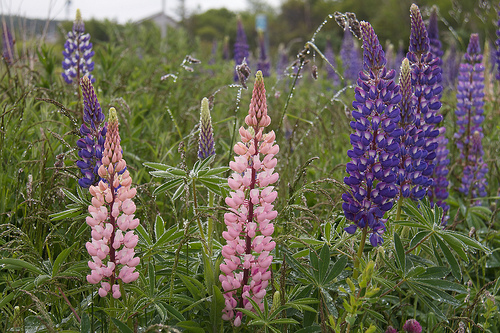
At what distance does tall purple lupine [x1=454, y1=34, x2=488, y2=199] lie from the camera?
3.17m

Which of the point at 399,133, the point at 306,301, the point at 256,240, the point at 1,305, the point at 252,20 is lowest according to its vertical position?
the point at 1,305

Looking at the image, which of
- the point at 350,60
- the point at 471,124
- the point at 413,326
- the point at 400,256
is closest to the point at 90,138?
the point at 400,256

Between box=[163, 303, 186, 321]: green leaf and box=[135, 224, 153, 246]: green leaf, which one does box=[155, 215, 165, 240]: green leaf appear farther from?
box=[163, 303, 186, 321]: green leaf

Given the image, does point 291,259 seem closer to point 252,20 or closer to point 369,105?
point 369,105

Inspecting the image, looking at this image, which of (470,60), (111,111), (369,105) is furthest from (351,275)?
(470,60)

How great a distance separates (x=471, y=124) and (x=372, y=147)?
2.09m

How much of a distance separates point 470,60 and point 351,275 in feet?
8.17

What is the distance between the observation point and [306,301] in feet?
5.02

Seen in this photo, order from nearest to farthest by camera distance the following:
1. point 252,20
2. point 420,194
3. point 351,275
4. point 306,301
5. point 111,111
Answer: point 111,111 → point 306,301 → point 351,275 → point 420,194 → point 252,20

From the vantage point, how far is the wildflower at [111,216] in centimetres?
142

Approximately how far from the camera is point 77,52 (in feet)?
12.3

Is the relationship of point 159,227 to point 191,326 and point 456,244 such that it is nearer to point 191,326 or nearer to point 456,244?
point 191,326

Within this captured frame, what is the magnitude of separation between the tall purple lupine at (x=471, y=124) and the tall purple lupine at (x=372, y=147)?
5.48 ft

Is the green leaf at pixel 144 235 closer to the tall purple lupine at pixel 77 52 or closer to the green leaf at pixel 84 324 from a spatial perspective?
the green leaf at pixel 84 324
